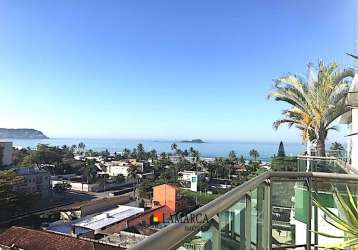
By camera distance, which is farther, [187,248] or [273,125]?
[273,125]

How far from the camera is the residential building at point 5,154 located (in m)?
54.9

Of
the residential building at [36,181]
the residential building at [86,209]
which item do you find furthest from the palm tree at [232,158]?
the residential building at [36,181]

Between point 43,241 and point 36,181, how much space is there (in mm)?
30195

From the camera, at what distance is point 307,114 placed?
1191 centimetres

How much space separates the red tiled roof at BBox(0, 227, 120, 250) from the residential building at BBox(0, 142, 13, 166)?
127 ft

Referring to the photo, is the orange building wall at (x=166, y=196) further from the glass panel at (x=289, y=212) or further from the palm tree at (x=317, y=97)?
the glass panel at (x=289, y=212)

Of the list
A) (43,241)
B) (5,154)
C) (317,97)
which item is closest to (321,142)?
(317,97)

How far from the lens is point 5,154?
184ft

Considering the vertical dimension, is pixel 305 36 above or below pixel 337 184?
above

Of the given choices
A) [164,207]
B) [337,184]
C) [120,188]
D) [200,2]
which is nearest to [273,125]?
[200,2]

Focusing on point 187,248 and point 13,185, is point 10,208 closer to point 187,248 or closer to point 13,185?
point 13,185

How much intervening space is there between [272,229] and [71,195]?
1973 inches

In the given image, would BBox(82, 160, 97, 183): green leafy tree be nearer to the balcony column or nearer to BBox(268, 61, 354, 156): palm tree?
BBox(268, 61, 354, 156): palm tree

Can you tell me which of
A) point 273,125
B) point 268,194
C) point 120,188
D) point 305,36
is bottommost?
point 120,188
